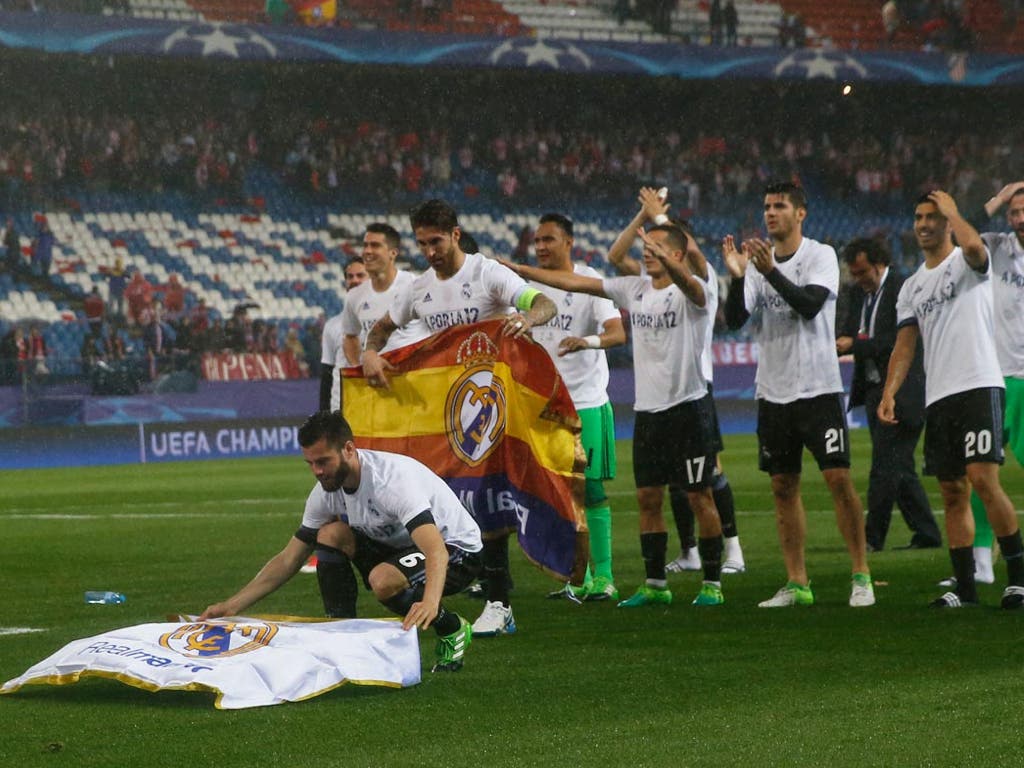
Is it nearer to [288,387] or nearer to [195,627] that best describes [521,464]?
[195,627]

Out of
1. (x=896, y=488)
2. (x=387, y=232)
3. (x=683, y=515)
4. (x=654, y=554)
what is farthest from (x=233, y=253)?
(x=654, y=554)

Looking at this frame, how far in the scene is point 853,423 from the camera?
3169 centimetres

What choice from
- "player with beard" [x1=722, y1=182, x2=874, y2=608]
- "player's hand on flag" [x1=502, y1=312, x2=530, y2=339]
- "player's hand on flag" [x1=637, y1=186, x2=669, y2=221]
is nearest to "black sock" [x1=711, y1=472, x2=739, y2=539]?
"player with beard" [x1=722, y1=182, x2=874, y2=608]

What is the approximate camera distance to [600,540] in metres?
9.69

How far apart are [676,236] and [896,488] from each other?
143 inches

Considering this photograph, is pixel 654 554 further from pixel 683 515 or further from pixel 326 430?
pixel 326 430

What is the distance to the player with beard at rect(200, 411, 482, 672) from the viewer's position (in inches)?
250

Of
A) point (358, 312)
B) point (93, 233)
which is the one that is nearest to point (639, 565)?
point (358, 312)

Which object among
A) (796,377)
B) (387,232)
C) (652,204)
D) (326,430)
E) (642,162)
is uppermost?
(652,204)

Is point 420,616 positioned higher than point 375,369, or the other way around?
point 375,369

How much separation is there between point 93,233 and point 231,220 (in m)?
3.06

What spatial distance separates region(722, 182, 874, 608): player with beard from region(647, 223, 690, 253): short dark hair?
216 millimetres

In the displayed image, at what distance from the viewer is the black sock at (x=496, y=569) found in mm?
7914

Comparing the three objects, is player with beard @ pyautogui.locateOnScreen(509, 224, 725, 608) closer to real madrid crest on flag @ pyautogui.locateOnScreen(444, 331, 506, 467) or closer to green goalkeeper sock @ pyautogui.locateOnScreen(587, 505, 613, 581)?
green goalkeeper sock @ pyautogui.locateOnScreen(587, 505, 613, 581)
